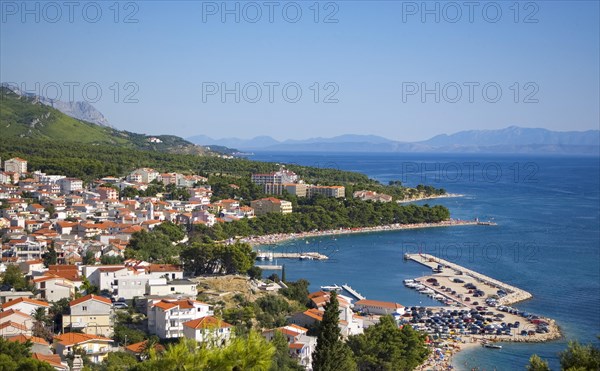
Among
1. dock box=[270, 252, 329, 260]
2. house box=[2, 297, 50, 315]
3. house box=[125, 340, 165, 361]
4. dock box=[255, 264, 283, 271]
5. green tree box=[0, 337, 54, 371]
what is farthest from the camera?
dock box=[270, 252, 329, 260]

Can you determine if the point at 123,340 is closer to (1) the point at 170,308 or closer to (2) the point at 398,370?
(1) the point at 170,308

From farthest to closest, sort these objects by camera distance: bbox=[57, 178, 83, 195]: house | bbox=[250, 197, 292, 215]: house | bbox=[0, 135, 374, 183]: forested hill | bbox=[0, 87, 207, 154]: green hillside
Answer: bbox=[0, 87, 207, 154]: green hillside → bbox=[0, 135, 374, 183]: forested hill → bbox=[250, 197, 292, 215]: house → bbox=[57, 178, 83, 195]: house

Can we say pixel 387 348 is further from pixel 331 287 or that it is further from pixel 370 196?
pixel 370 196

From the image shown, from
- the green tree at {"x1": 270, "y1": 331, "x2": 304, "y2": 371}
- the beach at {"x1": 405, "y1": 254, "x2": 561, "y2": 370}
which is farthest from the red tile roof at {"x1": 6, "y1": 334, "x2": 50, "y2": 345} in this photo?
the beach at {"x1": 405, "y1": 254, "x2": 561, "y2": 370}

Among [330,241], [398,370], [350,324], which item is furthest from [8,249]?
[330,241]

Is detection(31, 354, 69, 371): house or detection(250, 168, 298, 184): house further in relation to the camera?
detection(250, 168, 298, 184): house

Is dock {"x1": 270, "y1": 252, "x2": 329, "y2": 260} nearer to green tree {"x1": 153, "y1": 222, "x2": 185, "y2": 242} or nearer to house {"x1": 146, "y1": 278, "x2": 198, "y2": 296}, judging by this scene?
green tree {"x1": 153, "y1": 222, "x2": 185, "y2": 242}

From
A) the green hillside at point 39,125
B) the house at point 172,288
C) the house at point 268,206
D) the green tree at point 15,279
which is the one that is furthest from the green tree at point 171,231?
the green hillside at point 39,125

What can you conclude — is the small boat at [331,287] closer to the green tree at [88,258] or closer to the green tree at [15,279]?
the green tree at [88,258]
